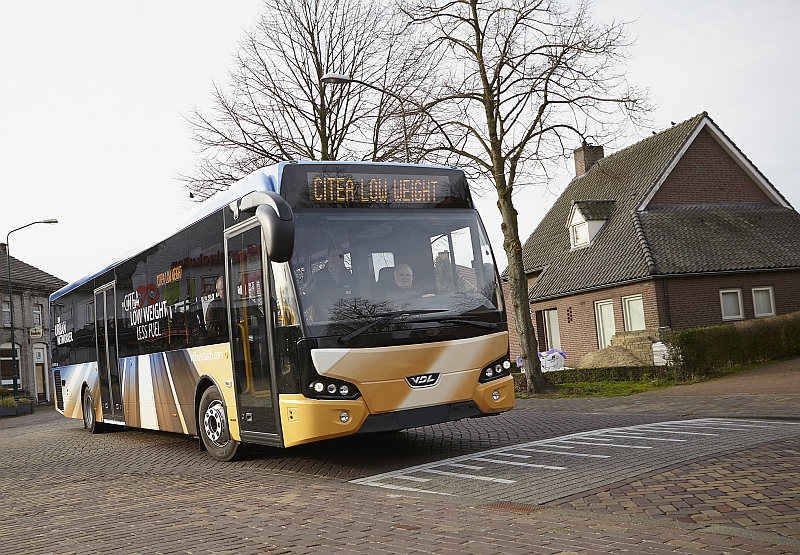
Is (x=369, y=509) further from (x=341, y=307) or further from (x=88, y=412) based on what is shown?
(x=88, y=412)

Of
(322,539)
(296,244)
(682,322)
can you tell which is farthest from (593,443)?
(682,322)

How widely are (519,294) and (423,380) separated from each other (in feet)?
40.6

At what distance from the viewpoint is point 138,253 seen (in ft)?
45.8

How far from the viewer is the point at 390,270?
907 centimetres

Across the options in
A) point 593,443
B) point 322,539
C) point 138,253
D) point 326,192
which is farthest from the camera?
point 138,253

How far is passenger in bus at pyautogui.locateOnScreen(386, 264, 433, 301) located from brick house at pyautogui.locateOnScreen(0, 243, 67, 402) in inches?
1807

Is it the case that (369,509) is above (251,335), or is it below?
below

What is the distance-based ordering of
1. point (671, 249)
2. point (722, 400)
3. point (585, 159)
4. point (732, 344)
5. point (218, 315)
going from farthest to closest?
point (585, 159), point (671, 249), point (732, 344), point (722, 400), point (218, 315)

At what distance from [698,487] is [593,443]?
126 inches

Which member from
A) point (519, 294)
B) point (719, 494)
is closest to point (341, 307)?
point (719, 494)

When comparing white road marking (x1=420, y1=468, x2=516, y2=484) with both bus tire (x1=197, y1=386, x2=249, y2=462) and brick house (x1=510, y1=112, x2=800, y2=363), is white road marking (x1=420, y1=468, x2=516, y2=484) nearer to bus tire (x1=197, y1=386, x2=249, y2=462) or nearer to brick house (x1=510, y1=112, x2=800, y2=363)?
bus tire (x1=197, y1=386, x2=249, y2=462)

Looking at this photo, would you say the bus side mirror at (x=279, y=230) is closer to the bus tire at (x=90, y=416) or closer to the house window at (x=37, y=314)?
the bus tire at (x=90, y=416)

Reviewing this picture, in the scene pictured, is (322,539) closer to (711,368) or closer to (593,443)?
(593,443)

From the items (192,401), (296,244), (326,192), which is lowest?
(192,401)
